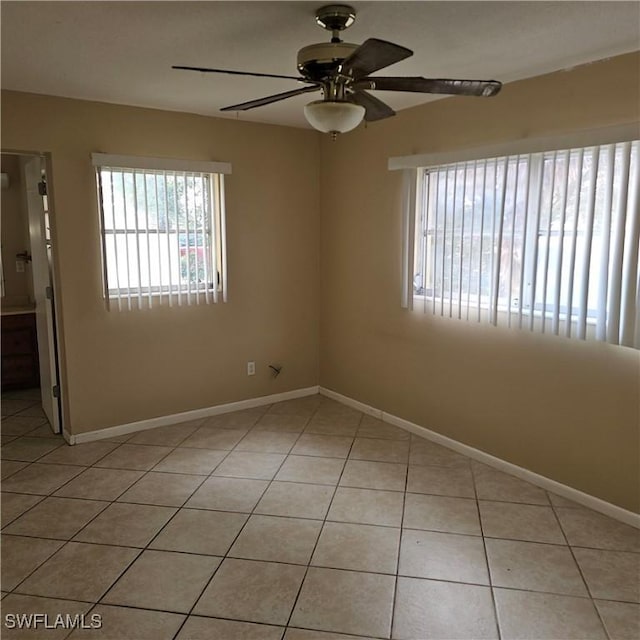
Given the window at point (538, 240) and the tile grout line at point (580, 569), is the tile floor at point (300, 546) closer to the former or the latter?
the tile grout line at point (580, 569)

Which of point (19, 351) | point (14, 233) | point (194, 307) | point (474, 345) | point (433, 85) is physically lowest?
point (19, 351)

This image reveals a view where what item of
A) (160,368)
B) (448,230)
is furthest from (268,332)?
(448,230)

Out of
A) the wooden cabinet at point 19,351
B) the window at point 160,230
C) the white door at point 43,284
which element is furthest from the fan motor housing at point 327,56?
the wooden cabinet at point 19,351

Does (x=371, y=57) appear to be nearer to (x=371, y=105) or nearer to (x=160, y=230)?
(x=371, y=105)

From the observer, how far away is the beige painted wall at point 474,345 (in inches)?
108

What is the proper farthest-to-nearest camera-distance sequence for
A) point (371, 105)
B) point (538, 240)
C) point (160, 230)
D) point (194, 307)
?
1. point (194, 307)
2. point (160, 230)
3. point (538, 240)
4. point (371, 105)

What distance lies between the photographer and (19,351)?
4.95m

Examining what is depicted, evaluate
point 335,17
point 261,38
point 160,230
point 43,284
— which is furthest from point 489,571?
point 43,284

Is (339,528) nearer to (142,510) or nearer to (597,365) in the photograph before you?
(142,510)

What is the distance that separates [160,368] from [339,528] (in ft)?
6.55

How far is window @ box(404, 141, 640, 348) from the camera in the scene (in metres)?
2.60

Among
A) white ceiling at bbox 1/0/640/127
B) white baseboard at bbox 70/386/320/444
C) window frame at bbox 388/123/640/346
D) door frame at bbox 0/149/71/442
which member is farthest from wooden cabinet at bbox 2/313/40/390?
window frame at bbox 388/123/640/346

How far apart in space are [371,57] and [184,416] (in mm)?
3229

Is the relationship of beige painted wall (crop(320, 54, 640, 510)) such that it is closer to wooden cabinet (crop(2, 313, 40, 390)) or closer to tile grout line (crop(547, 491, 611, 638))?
tile grout line (crop(547, 491, 611, 638))
